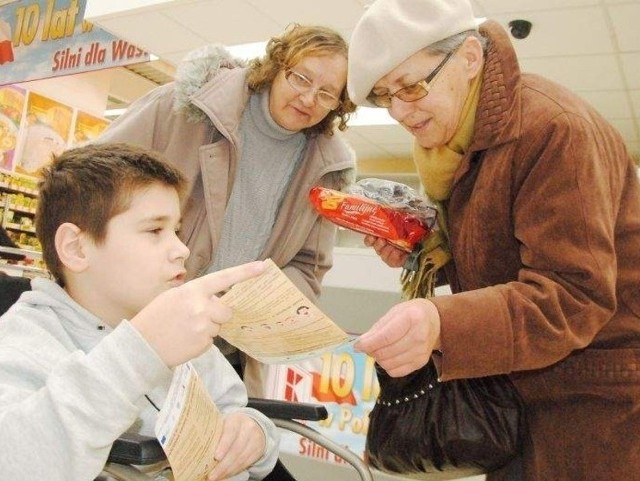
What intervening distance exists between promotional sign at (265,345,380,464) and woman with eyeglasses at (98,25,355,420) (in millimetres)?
755

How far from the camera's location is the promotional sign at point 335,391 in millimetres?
2422

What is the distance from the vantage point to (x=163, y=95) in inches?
66.5

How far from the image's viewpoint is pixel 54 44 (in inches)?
204

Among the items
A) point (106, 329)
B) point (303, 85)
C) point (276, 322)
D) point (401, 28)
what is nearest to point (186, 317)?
point (276, 322)

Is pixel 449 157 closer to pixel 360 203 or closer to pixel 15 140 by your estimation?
pixel 360 203

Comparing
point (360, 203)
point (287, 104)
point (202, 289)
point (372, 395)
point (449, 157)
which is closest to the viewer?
point (202, 289)

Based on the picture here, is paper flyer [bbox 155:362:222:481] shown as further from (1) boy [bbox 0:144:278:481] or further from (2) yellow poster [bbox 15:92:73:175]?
(2) yellow poster [bbox 15:92:73:175]

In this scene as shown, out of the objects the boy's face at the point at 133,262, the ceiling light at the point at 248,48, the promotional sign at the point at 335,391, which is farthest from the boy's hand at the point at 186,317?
the ceiling light at the point at 248,48

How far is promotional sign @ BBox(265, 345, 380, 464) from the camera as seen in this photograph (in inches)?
95.3

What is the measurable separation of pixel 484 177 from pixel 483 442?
0.45 metres

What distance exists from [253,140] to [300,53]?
0.88ft

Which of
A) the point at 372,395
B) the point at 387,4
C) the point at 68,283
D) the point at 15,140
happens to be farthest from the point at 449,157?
the point at 15,140

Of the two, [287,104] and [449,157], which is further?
[287,104]

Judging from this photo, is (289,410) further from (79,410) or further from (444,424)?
(79,410)
